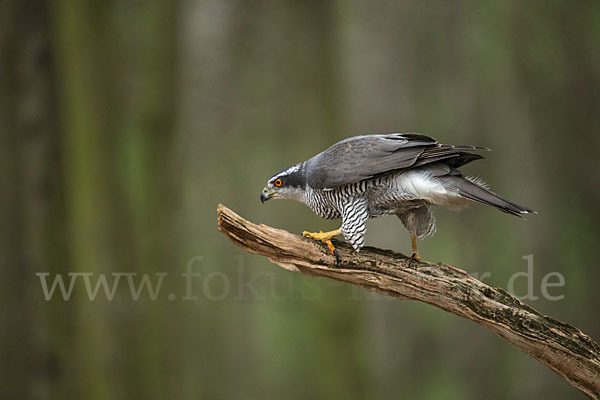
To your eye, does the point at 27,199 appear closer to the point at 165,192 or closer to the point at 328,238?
the point at 165,192

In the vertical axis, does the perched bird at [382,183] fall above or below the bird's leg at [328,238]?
above

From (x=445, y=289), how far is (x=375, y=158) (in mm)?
839

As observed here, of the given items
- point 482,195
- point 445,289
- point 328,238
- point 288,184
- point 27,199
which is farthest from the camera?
point 27,199

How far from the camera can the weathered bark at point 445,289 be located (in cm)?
254

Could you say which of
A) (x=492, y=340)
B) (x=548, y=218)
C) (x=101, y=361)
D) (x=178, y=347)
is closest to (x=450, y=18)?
(x=548, y=218)

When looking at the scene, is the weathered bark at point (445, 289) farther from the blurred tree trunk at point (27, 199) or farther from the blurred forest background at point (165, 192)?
the blurred tree trunk at point (27, 199)

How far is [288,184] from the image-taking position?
3.06 metres

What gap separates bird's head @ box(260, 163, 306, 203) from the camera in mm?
3021

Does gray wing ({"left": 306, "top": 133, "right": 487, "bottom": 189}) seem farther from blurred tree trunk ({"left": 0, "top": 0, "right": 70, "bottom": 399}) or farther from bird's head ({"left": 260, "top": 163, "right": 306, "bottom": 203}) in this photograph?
blurred tree trunk ({"left": 0, "top": 0, "right": 70, "bottom": 399})

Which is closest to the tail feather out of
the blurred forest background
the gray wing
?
the gray wing

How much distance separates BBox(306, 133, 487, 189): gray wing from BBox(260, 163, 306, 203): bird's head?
7 centimetres

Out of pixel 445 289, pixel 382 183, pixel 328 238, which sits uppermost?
pixel 382 183

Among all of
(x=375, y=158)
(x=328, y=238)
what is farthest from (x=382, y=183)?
(x=328, y=238)

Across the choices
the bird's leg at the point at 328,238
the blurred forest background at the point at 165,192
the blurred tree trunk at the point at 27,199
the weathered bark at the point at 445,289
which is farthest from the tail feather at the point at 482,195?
the blurred tree trunk at the point at 27,199
